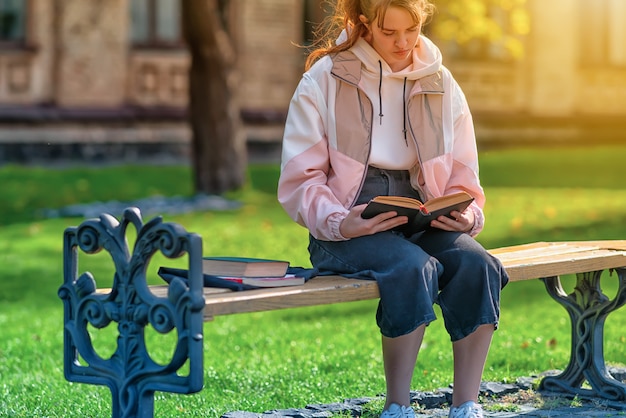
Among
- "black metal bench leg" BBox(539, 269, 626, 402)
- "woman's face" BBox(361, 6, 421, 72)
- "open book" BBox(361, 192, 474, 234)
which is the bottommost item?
"black metal bench leg" BBox(539, 269, 626, 402)

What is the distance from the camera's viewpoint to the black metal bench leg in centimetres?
550

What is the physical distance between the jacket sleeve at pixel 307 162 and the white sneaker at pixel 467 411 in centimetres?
73

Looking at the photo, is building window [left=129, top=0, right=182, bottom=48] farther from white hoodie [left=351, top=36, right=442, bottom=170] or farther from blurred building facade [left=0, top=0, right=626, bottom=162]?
white hoodie [left=351, top=36, right=442, bottom=170]

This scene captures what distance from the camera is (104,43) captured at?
21141 mm

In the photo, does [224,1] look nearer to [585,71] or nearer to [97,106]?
[97,106]

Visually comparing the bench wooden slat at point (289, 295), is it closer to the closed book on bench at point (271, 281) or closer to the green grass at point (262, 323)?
the closed book on bench at point (271, 281)

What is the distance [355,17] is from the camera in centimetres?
488

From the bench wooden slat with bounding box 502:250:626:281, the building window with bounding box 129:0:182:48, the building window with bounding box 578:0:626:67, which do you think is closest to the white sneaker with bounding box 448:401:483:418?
the bench wooden slat with bounding box 502:250:626:281

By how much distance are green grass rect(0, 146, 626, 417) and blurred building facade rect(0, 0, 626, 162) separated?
117 inches

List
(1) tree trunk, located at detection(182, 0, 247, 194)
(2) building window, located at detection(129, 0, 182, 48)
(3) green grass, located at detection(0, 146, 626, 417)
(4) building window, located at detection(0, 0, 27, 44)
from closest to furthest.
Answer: (3) green grass, located at detection(0, 146, 626, 417) < (1) tree trunk, located at detection(182, 0, 247, 194) < (4) building window, located at detection(0, 0, 27, 44) < (2) building window, located at detection(129, 0, 182, 48)

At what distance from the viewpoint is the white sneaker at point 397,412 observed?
179 inches

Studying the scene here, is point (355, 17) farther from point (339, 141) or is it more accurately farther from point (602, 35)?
point (602, 35)

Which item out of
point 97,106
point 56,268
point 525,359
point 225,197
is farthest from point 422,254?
point 97,106

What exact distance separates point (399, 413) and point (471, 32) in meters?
13.4
